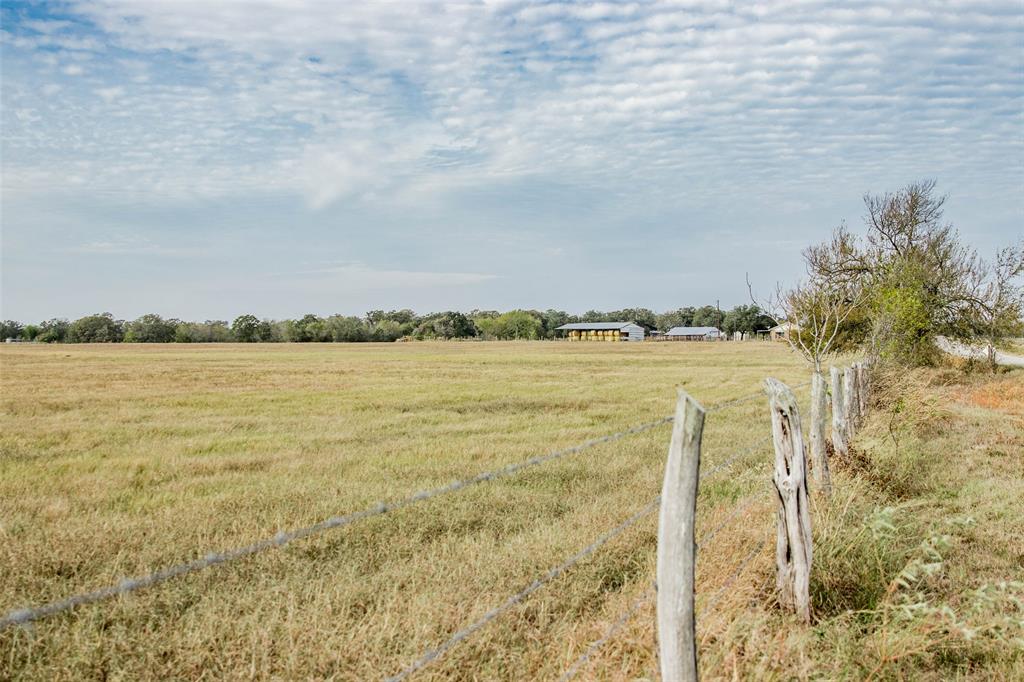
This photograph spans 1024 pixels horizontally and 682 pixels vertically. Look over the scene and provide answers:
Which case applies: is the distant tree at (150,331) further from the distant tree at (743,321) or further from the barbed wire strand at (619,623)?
the barbed wire strand at (619,623)

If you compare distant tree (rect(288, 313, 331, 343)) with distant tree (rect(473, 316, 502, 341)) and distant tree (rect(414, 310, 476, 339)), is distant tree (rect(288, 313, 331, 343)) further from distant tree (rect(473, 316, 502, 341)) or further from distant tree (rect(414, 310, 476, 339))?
distant tree (rect(473, 316, 502, 341))

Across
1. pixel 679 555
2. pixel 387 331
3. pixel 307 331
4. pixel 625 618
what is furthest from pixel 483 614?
pixel 387 331

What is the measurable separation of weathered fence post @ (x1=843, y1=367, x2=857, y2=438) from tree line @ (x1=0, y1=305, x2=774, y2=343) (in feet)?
418

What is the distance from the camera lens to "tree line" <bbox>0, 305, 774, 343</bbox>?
435ft

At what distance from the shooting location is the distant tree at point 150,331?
127 m

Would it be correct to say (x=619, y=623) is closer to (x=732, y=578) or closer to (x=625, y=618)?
(x=625, y=618)

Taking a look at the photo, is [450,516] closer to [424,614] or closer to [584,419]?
[424,614]

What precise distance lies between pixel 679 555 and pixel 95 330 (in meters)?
159

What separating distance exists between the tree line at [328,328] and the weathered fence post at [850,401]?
127427mm

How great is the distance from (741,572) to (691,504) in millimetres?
2302

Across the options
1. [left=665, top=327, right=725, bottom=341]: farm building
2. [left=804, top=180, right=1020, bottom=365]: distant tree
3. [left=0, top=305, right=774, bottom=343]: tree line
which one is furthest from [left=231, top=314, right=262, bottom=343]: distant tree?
[left=804, top=180, right=1020, bottom=365]: distant tree

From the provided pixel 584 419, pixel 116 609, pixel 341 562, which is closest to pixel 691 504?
pixel 341 562

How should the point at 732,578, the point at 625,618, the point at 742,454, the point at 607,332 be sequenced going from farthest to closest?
1. the point at 607,332
2. the point at 742,454
3. the point at 732,578
4. the point at 625,618

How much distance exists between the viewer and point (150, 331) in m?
129
